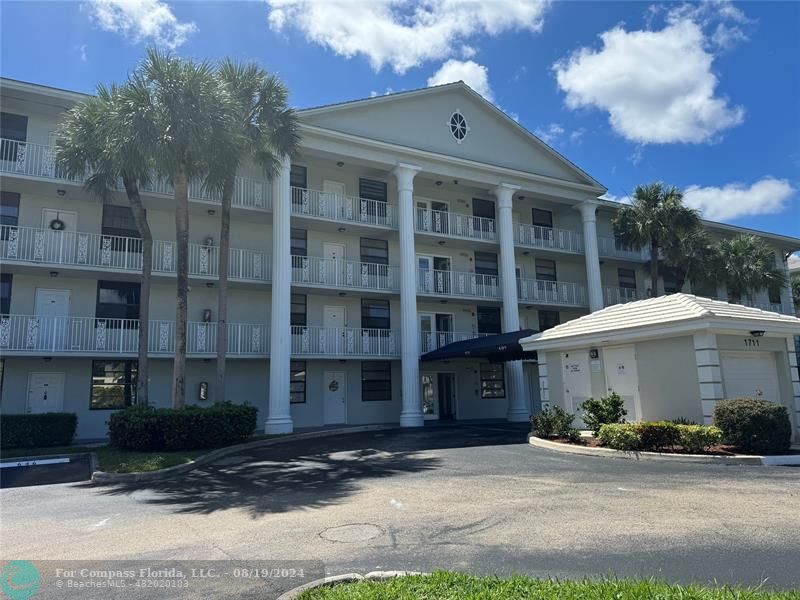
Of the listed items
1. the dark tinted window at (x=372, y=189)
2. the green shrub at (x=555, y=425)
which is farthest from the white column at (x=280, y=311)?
the green shrub at (x=555, y=425)

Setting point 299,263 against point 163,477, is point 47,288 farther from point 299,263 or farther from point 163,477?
point 163,477

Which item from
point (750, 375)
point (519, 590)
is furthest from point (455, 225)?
point (519, 590)

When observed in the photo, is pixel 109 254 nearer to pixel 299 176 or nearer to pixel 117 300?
pixel 117 300

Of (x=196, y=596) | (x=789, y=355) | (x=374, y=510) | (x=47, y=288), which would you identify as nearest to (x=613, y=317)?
(x=789, y=355)

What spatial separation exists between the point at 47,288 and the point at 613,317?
18.3m

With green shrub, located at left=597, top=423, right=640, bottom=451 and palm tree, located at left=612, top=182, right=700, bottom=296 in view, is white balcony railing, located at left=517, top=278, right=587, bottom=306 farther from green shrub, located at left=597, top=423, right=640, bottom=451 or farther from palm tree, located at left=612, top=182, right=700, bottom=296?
green shrub, located at left=597, top=423, right=640, bottom=451

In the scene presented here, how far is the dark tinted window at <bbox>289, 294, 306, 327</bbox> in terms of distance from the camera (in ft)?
71.7

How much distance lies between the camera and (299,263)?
2145 centimetres

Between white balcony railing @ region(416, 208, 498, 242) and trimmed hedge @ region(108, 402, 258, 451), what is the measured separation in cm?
1240

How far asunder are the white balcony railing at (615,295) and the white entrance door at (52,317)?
2396 cm

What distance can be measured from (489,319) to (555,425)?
1211cm

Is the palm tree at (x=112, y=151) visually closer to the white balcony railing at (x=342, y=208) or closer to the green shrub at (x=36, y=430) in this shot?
the green shrub at (x=36, y=430)

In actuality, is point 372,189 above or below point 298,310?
above

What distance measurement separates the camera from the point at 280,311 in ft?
62.9
